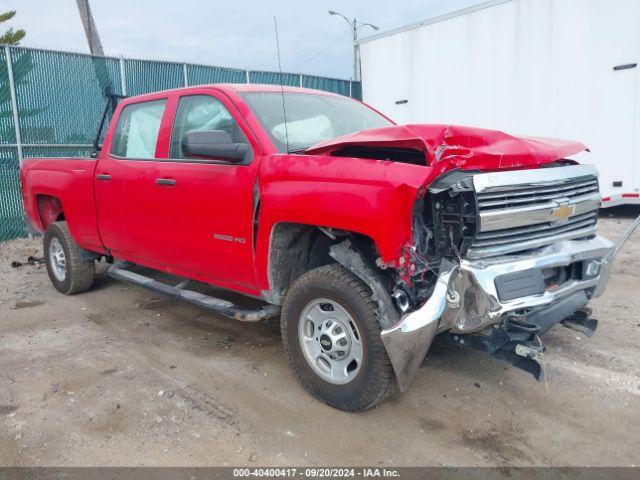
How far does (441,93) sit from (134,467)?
9.67 metres

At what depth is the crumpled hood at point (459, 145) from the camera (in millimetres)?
2887

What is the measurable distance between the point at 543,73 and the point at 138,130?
290 inches

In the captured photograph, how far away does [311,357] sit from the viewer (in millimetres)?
3428

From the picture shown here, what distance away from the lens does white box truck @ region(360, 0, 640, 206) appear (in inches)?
344

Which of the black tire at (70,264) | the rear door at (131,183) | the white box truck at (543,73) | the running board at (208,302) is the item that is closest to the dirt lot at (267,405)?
the running board at (208,302)

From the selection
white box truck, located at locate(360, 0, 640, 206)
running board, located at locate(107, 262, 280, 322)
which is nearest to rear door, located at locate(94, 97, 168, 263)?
running board, located at locate(107, 262, 280, 322)

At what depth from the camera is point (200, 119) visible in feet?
13.9

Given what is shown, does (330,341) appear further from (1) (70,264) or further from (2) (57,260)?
(2) (57,260)

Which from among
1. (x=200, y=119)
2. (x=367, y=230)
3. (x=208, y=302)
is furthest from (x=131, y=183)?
(x=367, y=230)

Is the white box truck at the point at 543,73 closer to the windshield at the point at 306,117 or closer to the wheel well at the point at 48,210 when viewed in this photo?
the windshield at the point at 306,117

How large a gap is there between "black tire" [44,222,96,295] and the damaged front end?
414 cm

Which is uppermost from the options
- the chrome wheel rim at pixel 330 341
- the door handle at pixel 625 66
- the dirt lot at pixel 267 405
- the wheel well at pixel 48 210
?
the door handle at pixel 625 66

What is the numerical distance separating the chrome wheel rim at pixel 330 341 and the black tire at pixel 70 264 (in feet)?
11.4

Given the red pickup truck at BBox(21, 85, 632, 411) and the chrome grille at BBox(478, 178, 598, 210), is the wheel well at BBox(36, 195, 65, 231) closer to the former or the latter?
the red pickup truck at BBox(21, 85, 632, 411)
